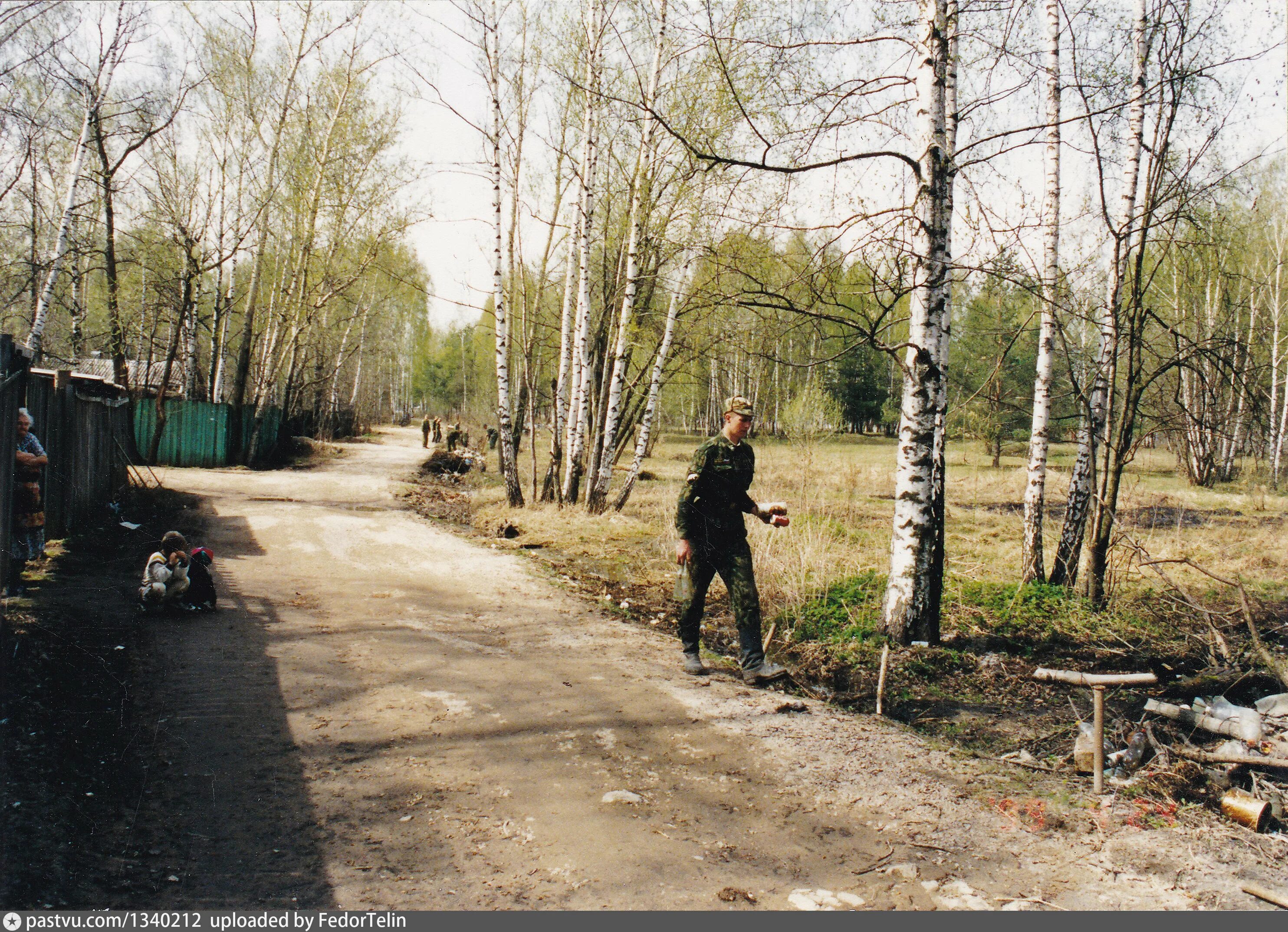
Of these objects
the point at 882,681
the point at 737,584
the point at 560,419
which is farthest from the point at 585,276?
the point at 882,681

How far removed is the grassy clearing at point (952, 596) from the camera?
19.0 ft

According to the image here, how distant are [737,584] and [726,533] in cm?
40

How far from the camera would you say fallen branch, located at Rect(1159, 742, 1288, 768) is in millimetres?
3988

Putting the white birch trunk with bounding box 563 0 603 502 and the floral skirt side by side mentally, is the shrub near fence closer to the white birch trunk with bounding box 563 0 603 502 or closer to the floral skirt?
the floral skirt

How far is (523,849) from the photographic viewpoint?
323 cm

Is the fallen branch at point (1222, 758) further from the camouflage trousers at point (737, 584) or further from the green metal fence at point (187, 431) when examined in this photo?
the green metal fence at point (187, 431)

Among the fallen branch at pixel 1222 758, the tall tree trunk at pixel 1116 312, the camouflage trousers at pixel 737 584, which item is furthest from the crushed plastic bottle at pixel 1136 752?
the tall tree trunk at pixel 1116 312

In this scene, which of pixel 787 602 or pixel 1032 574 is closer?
pixel 787 602

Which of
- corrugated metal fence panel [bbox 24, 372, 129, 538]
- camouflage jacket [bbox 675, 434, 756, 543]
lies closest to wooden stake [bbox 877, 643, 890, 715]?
camouflage jacket [bbox 675, 434, 756, 543]

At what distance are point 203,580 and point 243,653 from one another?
1437 millimetres

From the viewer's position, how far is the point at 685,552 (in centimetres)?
566

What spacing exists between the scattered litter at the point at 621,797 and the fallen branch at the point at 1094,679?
8.24 feet

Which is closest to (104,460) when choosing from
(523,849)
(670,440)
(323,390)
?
(523,849)

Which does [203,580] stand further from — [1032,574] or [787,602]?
[1032,574]
